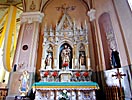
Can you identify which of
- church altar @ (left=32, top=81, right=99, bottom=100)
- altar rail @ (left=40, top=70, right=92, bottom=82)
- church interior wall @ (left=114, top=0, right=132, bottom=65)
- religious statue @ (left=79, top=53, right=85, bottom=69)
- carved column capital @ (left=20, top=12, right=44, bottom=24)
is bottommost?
church altar @ (left=32, top=81, right=99, bottom=100)

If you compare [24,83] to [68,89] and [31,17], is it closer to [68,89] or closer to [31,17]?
[68,89]

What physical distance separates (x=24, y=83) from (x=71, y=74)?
88.6 inches

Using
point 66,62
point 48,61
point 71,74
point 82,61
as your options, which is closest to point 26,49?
point 48,61

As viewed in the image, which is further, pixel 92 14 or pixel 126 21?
pixel 92 14

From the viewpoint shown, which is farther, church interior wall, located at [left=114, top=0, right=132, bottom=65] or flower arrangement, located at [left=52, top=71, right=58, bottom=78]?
flower arrangement, located at [left=52, top=71, right=58, bottom=78]

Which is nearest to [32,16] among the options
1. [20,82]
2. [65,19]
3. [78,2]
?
[65,19]

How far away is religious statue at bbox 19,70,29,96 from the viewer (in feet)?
18.2

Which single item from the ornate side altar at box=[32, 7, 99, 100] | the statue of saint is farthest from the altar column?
the statue of saint

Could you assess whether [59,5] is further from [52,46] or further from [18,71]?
[18,71]

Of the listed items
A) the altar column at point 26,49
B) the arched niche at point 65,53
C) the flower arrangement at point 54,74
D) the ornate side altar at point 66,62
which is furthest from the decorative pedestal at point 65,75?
the altar column at point 26,49

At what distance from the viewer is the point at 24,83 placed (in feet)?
18.7

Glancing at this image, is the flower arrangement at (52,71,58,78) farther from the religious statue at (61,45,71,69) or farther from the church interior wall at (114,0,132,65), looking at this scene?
the church interior wall at (114,0,132,65)

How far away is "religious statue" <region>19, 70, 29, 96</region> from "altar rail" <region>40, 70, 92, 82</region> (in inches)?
32.8

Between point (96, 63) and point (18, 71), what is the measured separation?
4083 mm
